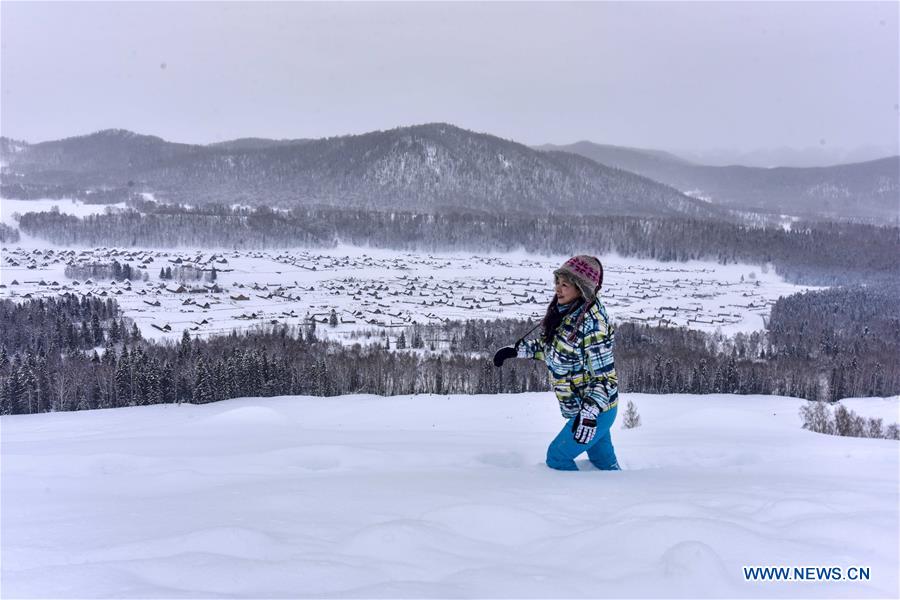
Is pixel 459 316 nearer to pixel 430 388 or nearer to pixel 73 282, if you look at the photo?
pixel 430 388

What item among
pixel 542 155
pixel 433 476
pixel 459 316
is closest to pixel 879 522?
pixel 433 476

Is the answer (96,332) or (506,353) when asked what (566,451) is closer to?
(506,353)

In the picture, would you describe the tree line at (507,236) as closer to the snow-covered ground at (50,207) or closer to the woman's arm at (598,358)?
the snow-covered ground at (50,207)

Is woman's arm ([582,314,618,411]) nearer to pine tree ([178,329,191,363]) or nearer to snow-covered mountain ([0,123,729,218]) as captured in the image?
pine tree ([178,329,191,363])

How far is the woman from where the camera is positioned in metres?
4.09

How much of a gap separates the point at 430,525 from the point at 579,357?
187 centimetres

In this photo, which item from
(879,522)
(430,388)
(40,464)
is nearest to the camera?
(879,522)

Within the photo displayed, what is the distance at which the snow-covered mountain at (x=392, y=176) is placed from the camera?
516 feet

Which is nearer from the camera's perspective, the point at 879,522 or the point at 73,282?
the point at 879,522

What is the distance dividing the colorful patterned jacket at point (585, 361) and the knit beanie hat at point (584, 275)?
10 cm

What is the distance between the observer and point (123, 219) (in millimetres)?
104812

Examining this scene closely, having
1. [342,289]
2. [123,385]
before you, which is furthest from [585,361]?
[342,289]

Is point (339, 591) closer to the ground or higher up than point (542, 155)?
closer to the ground

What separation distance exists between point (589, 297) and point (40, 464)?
4.60 m
